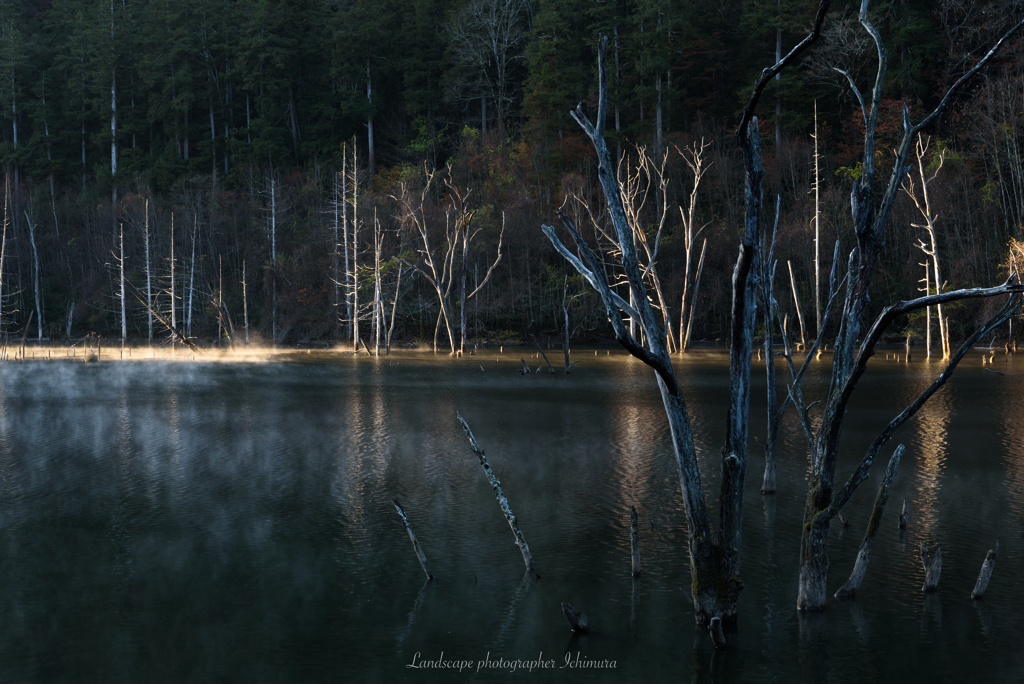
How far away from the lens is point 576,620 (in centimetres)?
859

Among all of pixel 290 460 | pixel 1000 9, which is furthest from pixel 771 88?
pixel 290 460

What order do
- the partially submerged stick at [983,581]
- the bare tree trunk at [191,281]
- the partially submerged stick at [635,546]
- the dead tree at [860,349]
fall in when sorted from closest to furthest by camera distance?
the dead tree at [860,349], the partially submerged stick at [983,581], the partially submerged stick at [635,546], the bare tree trunk at [191,281]

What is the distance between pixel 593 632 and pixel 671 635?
80 cm

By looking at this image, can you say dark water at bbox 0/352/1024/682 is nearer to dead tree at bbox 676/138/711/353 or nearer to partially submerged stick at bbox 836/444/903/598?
partially submerged stick at bbox 836/444/903/598

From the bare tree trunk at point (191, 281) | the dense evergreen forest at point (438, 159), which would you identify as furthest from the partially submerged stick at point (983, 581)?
the bare tree trunk at point (191, 281)

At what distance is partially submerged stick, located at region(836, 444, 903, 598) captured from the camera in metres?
8.52

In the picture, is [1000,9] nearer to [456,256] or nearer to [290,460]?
[456,256]

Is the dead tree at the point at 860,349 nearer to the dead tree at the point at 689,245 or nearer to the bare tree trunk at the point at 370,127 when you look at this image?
the dead tree at the point at 689,245

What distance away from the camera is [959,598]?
9359 millimetres

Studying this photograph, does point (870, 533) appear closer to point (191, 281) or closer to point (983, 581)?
point (983, 581)

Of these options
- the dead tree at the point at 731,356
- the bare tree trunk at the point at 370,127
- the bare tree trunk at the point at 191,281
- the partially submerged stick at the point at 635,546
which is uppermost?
the bare tree trunk at the point at 370,127

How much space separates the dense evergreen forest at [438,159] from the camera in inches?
1836

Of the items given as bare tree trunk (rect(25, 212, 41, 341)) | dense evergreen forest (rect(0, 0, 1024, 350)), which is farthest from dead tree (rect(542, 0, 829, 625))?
bare tree trunk (rect(25, 212, 41, 341))

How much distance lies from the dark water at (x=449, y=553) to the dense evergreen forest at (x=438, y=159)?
22979 millimetres
